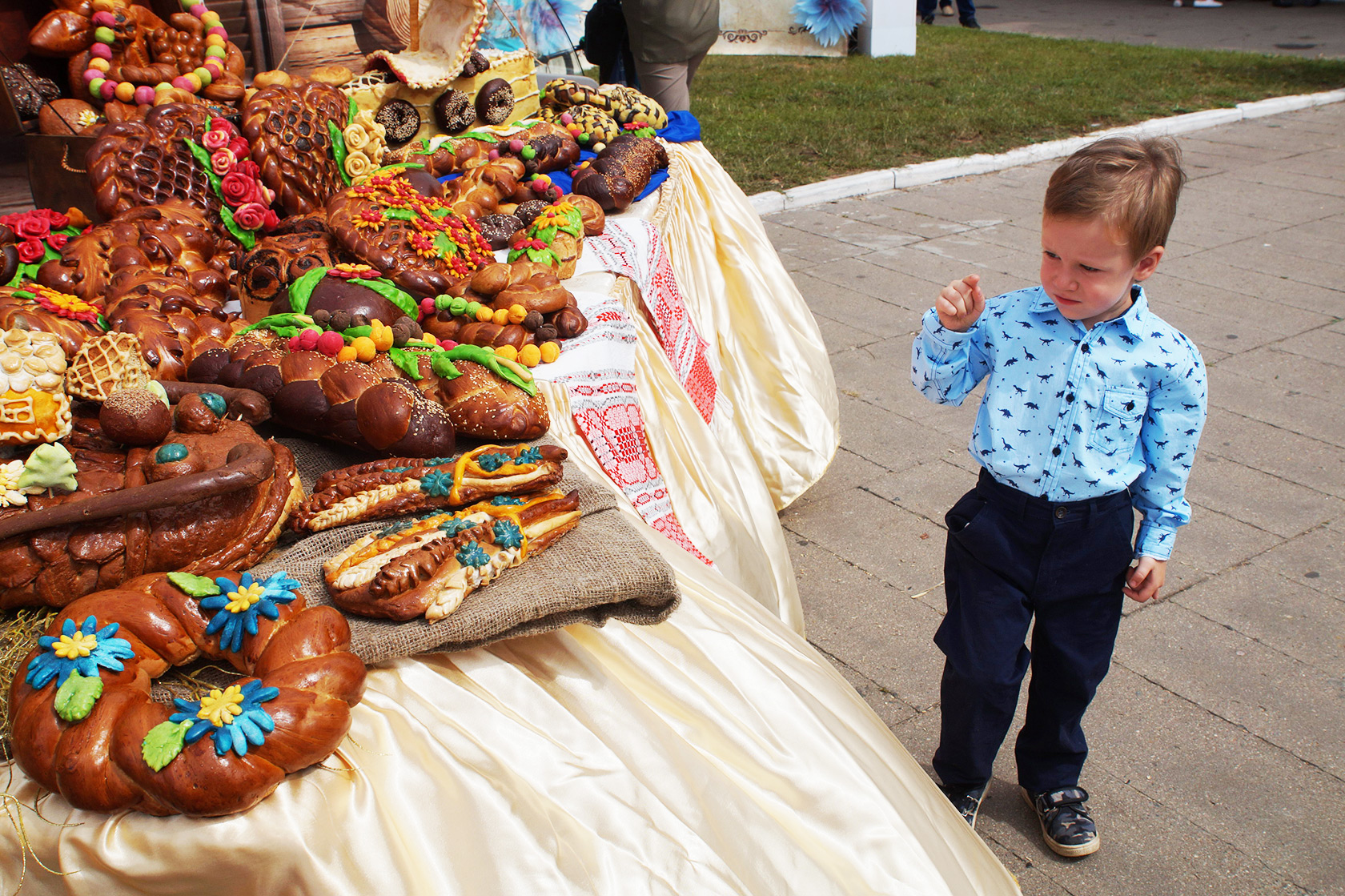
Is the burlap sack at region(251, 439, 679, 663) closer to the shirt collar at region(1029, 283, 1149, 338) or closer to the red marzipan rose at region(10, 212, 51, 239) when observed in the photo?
the shirt collar at region(1029, 283, 1149, 338)

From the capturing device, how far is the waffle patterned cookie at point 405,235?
210cm

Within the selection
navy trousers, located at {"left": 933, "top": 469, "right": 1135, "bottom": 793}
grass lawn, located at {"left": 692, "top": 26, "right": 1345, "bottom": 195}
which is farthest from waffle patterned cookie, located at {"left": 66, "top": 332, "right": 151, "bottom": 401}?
grass lawn, located at {"left": 692, "top": 26, "right": 1345, "bottom": 195}

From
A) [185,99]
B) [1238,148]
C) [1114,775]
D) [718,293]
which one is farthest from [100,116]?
[1238,148]

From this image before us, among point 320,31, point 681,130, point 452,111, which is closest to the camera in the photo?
point 452,111

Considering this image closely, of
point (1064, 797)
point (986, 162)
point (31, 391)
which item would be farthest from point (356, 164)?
point (986, 162)

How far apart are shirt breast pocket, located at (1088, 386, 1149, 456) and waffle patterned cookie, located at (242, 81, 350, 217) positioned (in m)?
1.83

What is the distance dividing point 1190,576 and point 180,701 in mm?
2612

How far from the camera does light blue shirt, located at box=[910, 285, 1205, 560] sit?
5.23 feet

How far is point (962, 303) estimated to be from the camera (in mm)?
1646

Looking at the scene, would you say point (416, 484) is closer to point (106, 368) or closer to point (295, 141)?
point (106, 368)

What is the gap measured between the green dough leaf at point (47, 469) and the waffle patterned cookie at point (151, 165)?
1121 mm

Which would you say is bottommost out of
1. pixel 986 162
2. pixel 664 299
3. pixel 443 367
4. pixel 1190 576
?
pixel 1190 576

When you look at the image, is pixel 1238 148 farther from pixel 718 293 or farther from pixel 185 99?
pixel 185 99

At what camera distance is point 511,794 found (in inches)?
46.4
